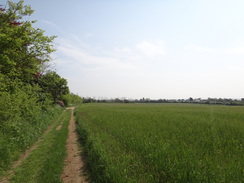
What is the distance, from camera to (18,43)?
7301 mm

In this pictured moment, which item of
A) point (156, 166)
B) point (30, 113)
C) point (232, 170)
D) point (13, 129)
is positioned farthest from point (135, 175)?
point (30, 113)

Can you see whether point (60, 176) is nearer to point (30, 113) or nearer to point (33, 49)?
point (30, 113)

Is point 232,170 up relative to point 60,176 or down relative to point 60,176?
up

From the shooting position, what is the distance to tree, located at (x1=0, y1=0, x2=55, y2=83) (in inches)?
292

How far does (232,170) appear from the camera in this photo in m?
4.40

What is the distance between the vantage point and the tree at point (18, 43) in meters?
7.41

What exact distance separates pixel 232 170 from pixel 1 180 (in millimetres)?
7027

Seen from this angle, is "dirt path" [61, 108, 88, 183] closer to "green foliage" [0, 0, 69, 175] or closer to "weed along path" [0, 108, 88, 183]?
"weed along path" [0, 108, 88, 183]

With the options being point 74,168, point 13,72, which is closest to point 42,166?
point 74,168

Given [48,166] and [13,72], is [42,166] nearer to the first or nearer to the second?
[48,166]

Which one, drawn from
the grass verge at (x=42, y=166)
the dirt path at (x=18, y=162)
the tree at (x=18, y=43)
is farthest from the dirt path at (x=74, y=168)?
the tree at (x=18, y=43)

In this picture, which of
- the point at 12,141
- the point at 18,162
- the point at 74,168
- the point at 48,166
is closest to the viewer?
the point at 48,166

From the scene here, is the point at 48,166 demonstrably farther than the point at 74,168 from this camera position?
No

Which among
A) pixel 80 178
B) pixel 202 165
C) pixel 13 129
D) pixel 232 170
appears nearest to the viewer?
pixel 232 170
